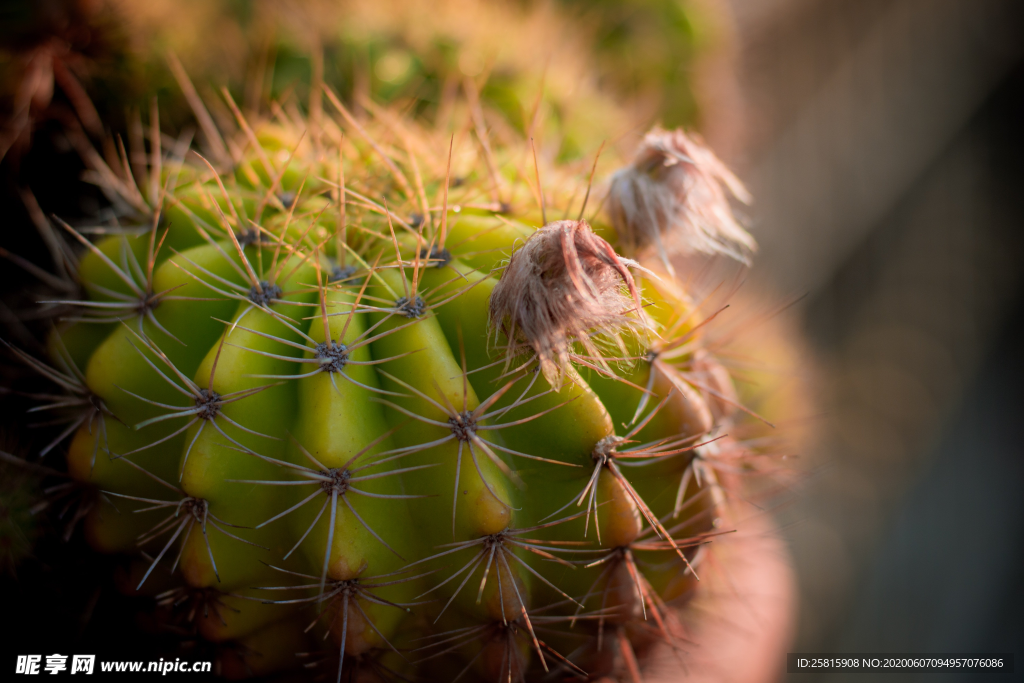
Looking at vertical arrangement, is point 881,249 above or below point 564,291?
above

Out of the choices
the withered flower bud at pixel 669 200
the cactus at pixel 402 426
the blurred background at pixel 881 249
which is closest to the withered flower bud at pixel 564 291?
the cactus at pixel 402 426

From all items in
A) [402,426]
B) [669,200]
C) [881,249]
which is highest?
[881,249]

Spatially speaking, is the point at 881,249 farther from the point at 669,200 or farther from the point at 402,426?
the point at 402,426

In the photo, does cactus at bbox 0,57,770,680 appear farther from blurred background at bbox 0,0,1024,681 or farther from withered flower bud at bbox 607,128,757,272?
blurred background at bbox 0,0,1024,681

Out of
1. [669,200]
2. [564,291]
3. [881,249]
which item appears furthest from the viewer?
[881,249]

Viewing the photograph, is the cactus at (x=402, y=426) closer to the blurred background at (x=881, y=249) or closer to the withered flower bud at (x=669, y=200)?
the withered flower bud at (x=669, y=200)

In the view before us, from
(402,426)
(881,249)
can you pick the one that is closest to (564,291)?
(402,426)

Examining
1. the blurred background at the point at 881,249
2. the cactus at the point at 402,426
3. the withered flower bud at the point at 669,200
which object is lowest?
the cactus at the point at 402,426

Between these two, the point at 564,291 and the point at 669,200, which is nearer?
the point at 564,291
